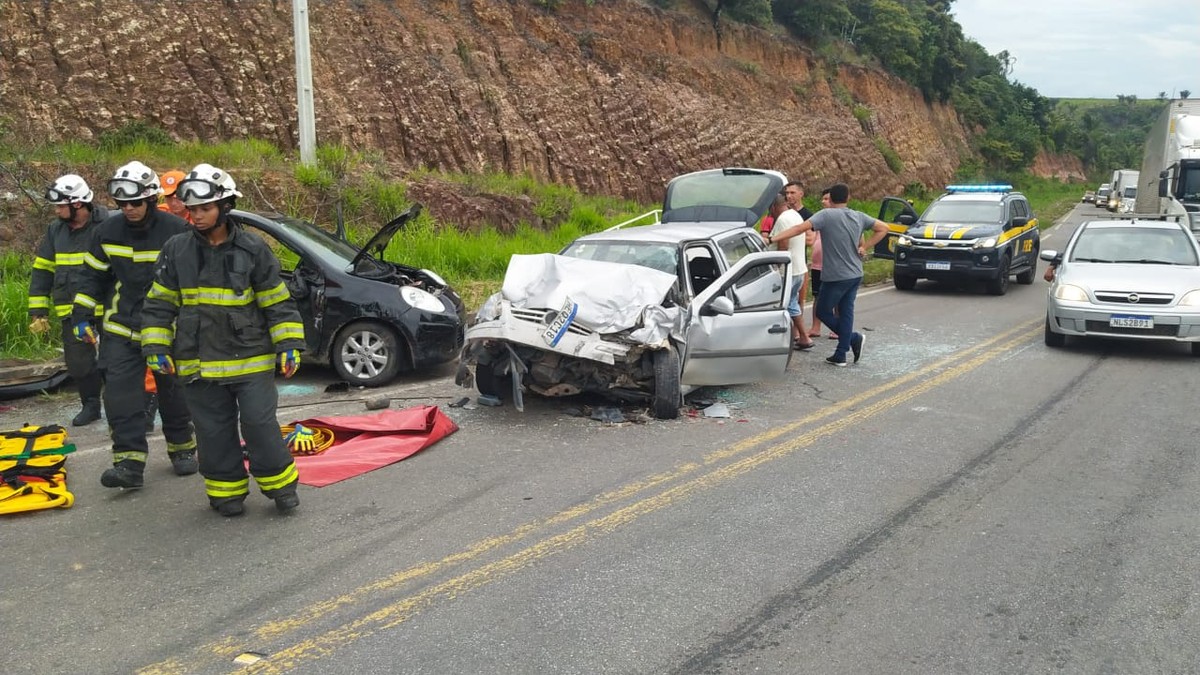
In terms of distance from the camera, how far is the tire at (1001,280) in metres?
15.9

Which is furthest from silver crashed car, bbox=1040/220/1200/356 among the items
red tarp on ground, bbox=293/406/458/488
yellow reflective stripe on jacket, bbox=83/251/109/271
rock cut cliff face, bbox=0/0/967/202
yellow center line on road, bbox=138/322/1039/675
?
rock cut cliff face, bbox=0/0/967/202

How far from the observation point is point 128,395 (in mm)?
5660

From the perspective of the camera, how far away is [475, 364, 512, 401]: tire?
7.52 m

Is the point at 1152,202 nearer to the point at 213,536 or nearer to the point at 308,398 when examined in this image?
the point at 308,398

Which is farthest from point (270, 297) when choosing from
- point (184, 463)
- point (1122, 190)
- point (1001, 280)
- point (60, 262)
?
point (1122, 190)

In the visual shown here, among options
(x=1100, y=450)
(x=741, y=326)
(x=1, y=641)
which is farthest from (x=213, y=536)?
(x=1100, y=450)

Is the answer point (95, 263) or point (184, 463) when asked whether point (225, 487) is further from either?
point (95, 263)

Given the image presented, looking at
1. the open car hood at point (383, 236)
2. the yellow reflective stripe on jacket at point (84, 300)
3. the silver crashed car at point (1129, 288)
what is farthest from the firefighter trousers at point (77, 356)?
the silver crashed car at point (1129, 288)

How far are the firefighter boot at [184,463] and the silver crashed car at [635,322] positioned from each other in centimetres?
213

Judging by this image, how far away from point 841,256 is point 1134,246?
438 cm

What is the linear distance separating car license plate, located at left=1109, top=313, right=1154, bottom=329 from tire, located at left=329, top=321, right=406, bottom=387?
24.1 feet

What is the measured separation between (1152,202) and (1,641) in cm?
2678

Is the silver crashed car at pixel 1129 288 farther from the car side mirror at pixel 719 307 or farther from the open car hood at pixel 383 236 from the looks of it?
the open car hood at pixel 383 236

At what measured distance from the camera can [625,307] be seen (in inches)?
281
